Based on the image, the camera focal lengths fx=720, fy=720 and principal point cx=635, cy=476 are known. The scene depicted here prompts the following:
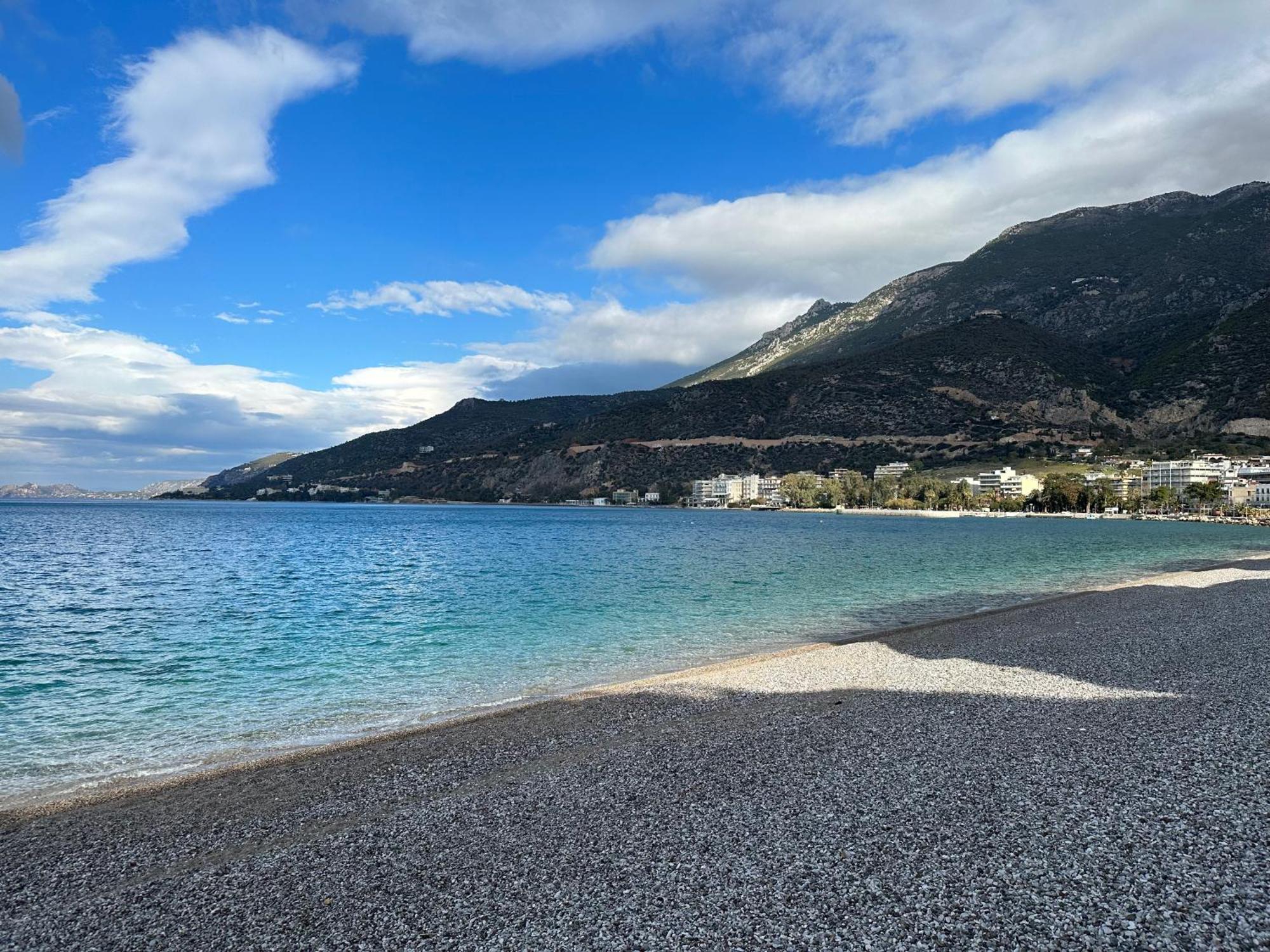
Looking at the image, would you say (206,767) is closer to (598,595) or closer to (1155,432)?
(598,595)

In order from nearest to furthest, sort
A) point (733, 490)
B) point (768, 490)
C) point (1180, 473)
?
point (1180, 473) < point (733, 490) < point (768, 490)

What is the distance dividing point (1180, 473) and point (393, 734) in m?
158

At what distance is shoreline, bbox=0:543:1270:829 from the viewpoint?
8.80 m

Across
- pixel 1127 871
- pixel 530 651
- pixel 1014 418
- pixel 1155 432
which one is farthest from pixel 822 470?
pixel 1127 871

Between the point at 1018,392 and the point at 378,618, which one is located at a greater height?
the point at 1018,392

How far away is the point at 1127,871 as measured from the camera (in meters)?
5.53

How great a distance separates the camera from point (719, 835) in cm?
666


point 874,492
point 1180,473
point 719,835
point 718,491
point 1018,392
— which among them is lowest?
point 874,492

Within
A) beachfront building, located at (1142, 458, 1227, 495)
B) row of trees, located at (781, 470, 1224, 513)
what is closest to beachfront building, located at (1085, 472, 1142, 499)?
row of trees, located at (781, 470, 1224, 513)

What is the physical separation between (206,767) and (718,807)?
7.40 meters

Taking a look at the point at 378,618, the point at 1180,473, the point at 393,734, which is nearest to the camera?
the point at 393,734

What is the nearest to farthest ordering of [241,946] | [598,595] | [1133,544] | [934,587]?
[241,946] < [598,595] < [934,587] < [1133,544]

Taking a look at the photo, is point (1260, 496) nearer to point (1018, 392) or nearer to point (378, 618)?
point (1018, 392)

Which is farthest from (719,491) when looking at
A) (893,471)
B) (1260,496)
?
(1260,496)
